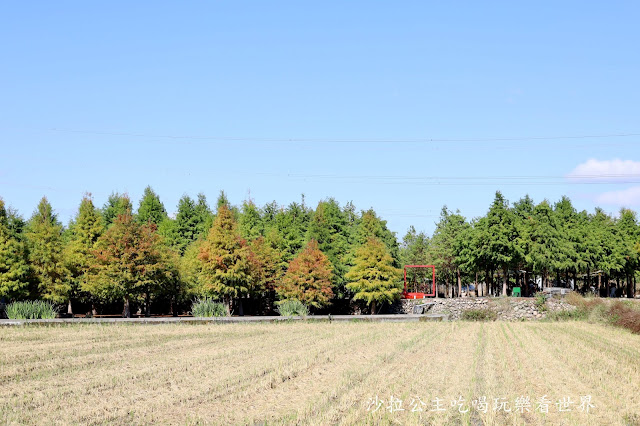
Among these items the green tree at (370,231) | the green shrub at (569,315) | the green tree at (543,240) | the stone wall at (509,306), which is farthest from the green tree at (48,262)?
the green tree at (543,240)

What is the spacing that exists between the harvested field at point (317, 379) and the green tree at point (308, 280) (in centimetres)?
2924

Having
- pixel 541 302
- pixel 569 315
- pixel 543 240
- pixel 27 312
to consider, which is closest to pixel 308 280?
pixel 541 302

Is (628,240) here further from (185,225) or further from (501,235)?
(185,225)

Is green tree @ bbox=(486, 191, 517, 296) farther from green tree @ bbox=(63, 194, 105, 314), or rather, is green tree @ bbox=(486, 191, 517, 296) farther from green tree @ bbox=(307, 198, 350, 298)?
green tree @ bbox=(63, 194, 105, 314)

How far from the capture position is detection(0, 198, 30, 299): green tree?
176ft

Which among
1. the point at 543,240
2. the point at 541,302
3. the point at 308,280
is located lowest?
the point at 541,302

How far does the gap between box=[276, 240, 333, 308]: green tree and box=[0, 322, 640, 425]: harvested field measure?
2924 cm

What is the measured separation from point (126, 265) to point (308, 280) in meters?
17.5

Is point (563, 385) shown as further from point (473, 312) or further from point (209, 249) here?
point (209, 249)

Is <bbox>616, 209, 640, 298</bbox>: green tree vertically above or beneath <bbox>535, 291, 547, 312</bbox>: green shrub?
above

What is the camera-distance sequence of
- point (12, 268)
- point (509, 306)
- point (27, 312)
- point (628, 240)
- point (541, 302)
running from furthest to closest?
1. point (628, 240)
2. point (509, 306)
3. point (541, 302)
4. point (12, 268)
5. point (27, 312)

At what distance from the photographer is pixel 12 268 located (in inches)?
2131

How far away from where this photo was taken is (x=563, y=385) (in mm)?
16812

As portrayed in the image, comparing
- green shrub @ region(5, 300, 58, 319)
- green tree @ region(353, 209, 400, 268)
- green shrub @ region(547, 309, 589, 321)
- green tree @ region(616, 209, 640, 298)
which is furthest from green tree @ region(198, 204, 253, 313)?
green tree @ region(616, 209, 640, 298)
